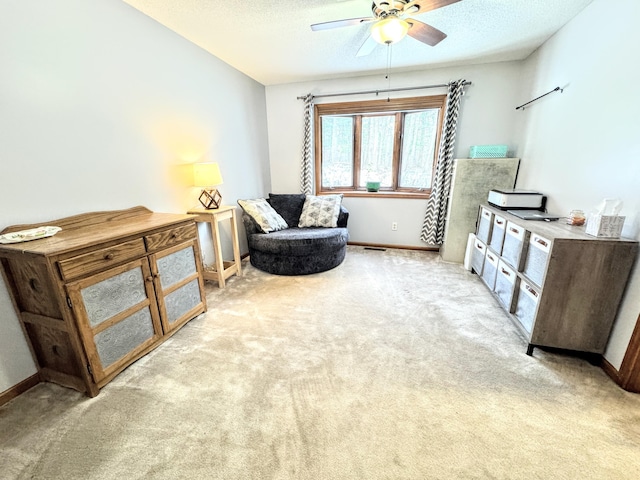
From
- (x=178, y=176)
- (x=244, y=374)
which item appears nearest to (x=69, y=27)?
(x=178, y=176)

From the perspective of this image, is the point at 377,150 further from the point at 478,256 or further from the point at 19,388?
the point at 19,388

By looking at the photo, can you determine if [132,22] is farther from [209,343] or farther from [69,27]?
[209,343]

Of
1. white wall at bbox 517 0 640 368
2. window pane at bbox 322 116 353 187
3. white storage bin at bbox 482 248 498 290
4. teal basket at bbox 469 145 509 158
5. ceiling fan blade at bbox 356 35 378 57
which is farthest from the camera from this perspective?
window pane at bbox 322 116 353 187

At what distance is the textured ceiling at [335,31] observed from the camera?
1.96 m

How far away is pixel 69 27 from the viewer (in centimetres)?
164

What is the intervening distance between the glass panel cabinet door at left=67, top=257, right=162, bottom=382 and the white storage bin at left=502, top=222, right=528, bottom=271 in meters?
2.58

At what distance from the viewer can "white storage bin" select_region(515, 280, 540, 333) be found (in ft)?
5.66

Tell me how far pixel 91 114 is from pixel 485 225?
11.2 feet

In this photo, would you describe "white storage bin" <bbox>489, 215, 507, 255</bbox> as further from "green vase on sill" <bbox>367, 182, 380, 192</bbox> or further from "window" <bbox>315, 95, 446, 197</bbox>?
"green vase on sill" <bbox>367, 182, 380, 192</bbox>

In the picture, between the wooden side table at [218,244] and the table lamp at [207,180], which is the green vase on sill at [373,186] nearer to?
the wooden side table at [218,244]

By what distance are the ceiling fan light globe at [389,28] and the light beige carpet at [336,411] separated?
209 cm

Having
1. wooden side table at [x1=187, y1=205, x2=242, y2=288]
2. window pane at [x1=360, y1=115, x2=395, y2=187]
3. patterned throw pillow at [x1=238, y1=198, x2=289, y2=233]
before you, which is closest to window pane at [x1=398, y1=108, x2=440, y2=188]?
window pane at [x1=360, y1=115, x2=395, y2=187]

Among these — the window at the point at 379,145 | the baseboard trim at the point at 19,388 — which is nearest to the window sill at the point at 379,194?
the window at the point at 379,145

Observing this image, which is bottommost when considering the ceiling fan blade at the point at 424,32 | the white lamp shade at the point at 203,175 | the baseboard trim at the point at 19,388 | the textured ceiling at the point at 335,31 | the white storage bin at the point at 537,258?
the baseboard trim at the point at 19,388
